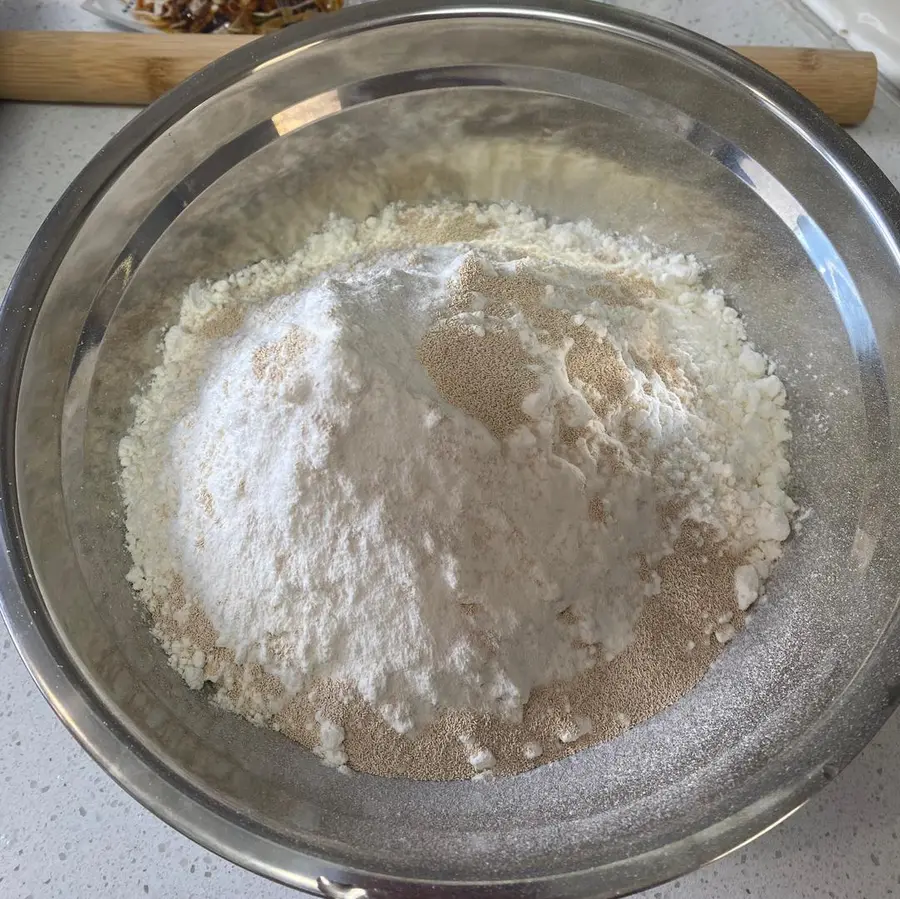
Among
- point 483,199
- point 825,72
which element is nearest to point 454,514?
point 483,199

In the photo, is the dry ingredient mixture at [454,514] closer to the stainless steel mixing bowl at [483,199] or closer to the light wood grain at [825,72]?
the stainless steel mixing bowl at [483,199]

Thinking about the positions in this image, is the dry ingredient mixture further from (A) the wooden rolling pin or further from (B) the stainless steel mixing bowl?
(A) the wooden rolling pin

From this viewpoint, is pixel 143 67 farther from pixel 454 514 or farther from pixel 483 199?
pixel 454 514

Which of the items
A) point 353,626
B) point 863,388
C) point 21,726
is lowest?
point 21,726

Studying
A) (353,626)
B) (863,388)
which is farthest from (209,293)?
(863,388)

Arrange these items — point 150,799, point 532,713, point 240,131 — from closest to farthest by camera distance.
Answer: point 150,799 < point 532,713 < point 240,131

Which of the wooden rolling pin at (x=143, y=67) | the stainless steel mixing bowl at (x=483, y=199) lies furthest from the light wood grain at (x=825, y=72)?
the stainless steel mixing bowl at (x=483, y=199)

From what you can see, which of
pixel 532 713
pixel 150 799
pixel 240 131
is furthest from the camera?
pixel 240 131

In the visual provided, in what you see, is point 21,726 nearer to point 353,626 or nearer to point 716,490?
point 353,626
